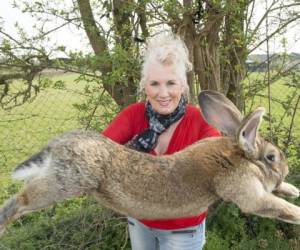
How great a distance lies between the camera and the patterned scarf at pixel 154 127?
3129 millimetres

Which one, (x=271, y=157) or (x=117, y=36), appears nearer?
(x=271, y=157)

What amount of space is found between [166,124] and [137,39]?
1649mm

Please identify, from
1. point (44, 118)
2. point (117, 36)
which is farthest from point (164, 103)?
point (44, 118)

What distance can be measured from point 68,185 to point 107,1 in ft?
9.04

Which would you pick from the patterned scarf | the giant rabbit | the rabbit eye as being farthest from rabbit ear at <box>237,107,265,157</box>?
the patterned scarf

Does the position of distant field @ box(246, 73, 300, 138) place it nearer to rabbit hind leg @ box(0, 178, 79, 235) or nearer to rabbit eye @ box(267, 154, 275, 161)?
rabbit eye @ box(267, 154, 275, 161)

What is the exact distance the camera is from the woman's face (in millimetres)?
3168

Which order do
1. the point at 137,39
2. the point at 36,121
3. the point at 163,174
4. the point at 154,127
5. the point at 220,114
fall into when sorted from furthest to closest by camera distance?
1. the point at 36,121
2. the point at 137,39
3. the point at 154,127
4. the point at 220,114
5. the point at 163,174

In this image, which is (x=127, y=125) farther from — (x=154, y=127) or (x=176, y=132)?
(x=176, y=132)

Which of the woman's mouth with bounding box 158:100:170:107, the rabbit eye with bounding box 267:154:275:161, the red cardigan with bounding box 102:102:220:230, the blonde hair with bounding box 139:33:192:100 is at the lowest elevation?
the rabbit eye with bounding box 267:154:275:161

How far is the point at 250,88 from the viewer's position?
5.39m

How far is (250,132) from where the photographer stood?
2.80 m

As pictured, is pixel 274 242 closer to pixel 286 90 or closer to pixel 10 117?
pixel 286 90

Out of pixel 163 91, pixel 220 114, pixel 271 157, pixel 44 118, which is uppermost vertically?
pixel 163 91
